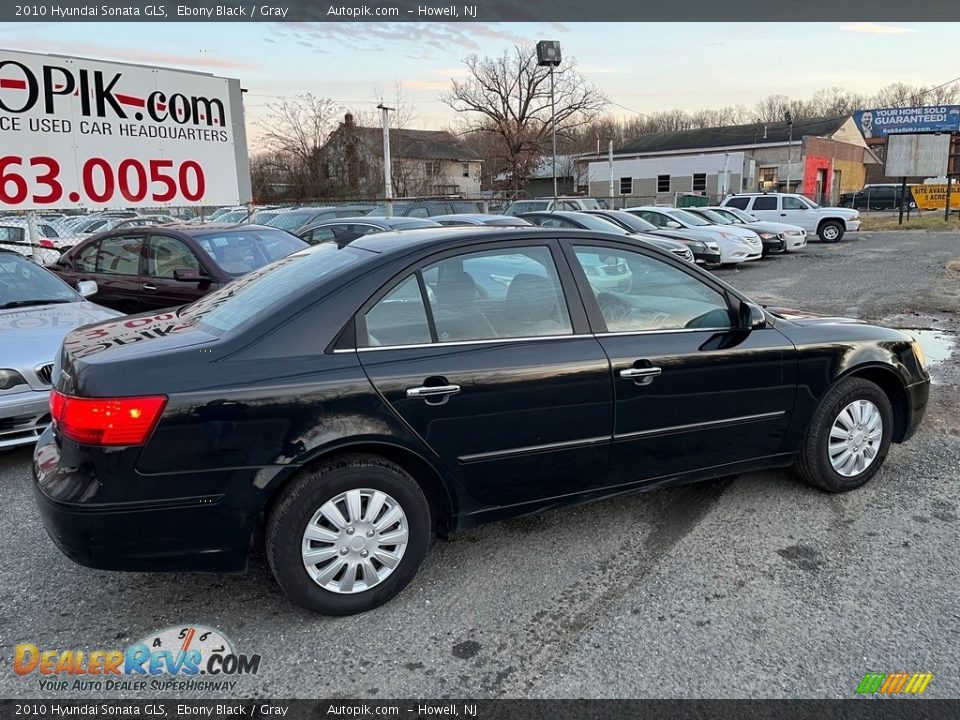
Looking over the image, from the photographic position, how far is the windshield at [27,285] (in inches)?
224

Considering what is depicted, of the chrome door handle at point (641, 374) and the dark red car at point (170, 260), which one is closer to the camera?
the chrome door handle at point (641, 374)

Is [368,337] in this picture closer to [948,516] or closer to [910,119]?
[948,516]

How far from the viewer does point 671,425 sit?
11.3ft

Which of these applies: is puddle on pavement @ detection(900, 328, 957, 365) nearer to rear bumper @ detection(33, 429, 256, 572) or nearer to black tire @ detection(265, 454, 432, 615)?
black tire @ detection(265, 454, 432, 615)

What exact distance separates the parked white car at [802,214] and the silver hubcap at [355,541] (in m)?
24.7

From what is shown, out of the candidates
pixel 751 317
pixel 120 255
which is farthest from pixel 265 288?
pixel 120 255

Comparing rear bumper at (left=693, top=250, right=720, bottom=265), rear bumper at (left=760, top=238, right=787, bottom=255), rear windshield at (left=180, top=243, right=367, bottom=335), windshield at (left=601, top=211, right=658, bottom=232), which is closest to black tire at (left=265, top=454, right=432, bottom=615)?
rear windshield at (left=180, top=243, right=367, bottom=335)

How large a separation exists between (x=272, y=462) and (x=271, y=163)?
3665 centimetres

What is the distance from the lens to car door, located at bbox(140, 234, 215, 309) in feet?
23.4

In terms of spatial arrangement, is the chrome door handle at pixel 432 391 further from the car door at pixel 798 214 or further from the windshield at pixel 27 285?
the car door at pixel 798 214

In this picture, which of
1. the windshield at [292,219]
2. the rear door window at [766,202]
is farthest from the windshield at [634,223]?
the rear door window at [766,202]

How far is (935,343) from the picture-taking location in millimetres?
7949

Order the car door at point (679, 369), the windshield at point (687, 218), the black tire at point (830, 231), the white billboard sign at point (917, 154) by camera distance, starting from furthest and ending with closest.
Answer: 1. the white billboard sign at point (917, 154)
2. the black tire at point (830, 231)
3. the windshield at point (687, 218)
4. the car door at point (679, 369)

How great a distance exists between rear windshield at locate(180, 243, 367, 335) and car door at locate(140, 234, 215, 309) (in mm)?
3705
